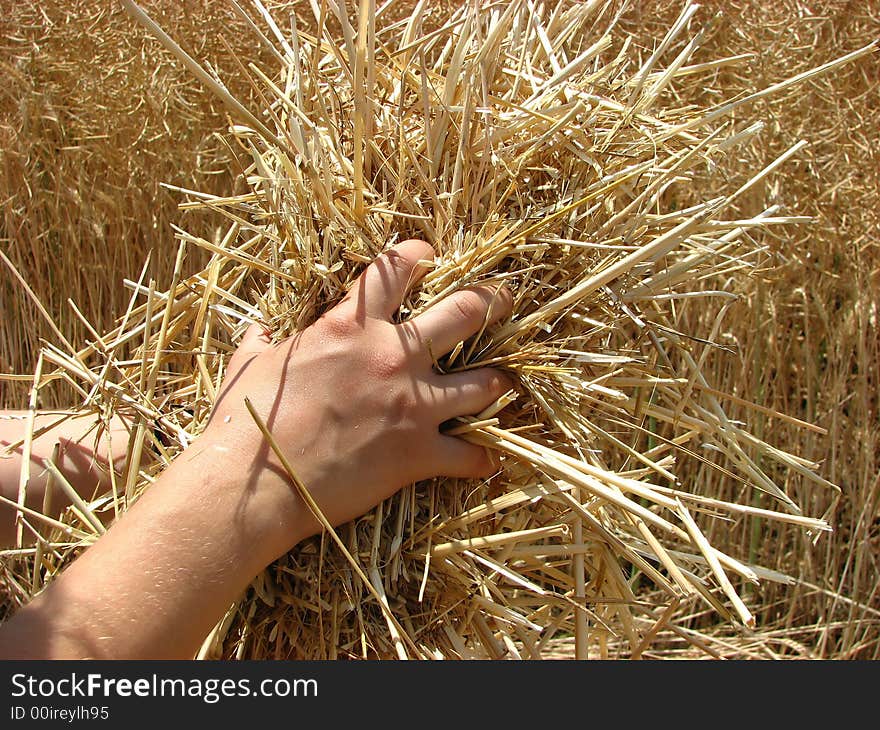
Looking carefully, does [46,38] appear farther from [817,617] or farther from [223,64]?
[817,617]

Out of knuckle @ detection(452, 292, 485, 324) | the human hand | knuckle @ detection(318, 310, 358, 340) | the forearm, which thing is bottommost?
the forearm

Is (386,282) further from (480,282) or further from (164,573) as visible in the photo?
(164,573)

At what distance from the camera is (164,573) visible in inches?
25.3

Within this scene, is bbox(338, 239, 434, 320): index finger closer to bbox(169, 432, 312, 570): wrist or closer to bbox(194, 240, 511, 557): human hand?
bbox(194, 240, 511, 557): human hand

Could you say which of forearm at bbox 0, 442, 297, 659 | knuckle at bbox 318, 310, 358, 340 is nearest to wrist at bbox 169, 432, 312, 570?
forearm at bbox 0, 442, 297, 659

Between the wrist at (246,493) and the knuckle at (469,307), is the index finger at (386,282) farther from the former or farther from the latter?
the wrist at (246,493)

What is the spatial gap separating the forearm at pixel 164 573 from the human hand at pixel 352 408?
0.04 feet

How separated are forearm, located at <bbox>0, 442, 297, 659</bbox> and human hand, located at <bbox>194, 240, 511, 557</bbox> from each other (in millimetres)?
11

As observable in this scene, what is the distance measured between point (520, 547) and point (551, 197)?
1.21ft

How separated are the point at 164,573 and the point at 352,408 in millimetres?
201

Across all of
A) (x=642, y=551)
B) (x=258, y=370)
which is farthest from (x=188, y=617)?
(x=642, y=551)

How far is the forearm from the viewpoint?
2.03 ft

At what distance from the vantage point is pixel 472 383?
742mm

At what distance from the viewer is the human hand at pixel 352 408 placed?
0.69 meters
